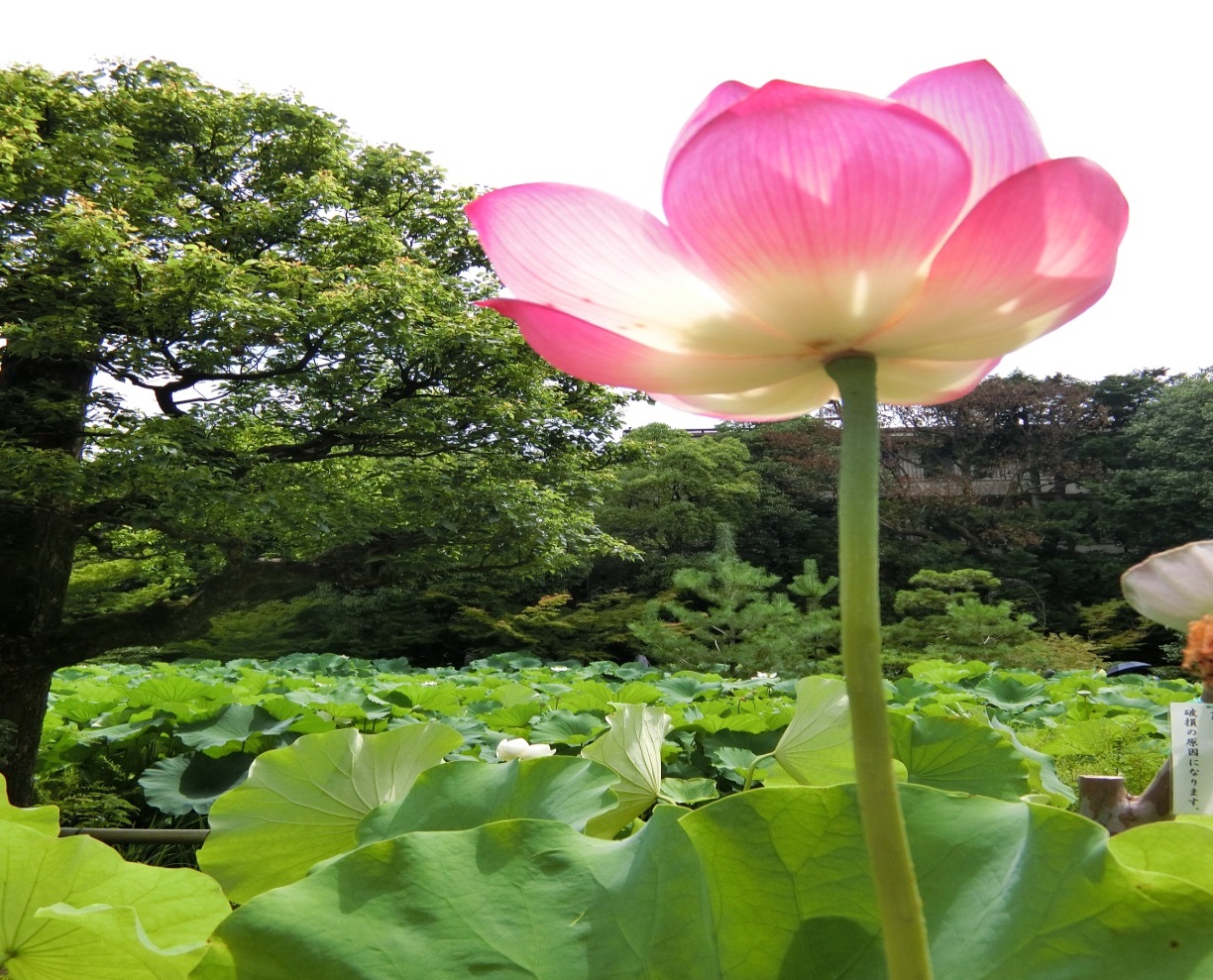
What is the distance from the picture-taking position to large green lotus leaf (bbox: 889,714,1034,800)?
0.50 meters

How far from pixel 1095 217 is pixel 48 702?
3549mm

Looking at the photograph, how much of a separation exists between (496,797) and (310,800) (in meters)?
0.12

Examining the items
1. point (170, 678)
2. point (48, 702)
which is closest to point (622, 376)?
point (170, 678)

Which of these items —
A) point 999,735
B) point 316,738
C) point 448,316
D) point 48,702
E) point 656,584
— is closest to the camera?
point 316,738

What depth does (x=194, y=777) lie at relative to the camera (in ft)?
5.84

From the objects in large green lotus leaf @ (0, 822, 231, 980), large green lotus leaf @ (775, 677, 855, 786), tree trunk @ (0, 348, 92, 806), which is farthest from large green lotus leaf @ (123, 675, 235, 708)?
large green lotus leaf @ (0, 822, 231, 980)

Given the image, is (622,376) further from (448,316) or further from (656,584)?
(656,584)

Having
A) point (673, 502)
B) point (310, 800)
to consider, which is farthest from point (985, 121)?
point (673, 502)

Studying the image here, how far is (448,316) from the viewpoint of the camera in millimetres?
3861

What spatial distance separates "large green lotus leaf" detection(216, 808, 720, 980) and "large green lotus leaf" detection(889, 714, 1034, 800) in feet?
1.14

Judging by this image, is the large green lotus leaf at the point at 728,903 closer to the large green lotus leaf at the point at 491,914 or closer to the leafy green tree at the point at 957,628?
the large green lotus leaf at the point at 491,914

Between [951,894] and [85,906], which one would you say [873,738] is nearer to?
[951,894]

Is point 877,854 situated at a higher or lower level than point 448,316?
lower

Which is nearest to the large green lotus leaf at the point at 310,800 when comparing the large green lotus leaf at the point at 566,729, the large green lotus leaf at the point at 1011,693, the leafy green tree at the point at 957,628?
the large green lotus leaf at the point at 566,729
